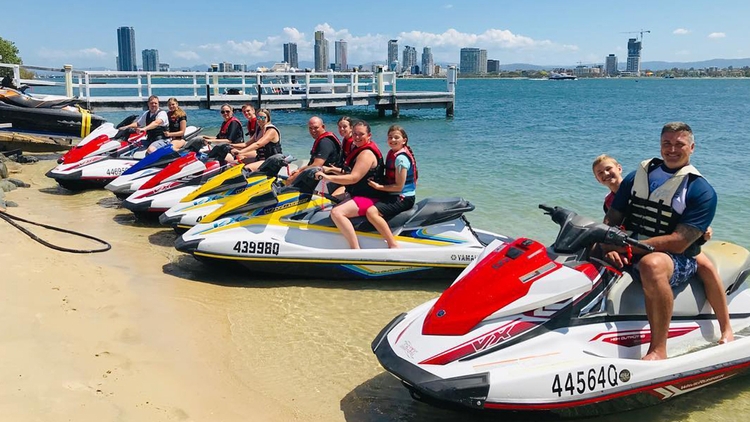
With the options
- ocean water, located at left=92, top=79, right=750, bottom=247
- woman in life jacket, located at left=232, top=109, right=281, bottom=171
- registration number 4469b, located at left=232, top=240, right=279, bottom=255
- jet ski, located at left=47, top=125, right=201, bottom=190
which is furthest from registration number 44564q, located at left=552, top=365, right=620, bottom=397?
jet ski, located at left=47, top=125, right=201, bottom=190

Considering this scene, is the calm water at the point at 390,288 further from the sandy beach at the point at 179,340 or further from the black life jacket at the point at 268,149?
the black life jacket at the point at 268,149

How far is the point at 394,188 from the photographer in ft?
21.4

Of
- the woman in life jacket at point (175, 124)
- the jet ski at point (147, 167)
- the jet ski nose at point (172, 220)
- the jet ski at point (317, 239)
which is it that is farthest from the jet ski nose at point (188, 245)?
the woman in life jacket at point (175, 124)

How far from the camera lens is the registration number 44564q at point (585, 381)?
→ 357cm

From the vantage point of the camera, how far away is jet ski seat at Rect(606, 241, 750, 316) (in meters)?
4.04

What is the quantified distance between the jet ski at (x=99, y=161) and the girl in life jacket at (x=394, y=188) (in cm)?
496

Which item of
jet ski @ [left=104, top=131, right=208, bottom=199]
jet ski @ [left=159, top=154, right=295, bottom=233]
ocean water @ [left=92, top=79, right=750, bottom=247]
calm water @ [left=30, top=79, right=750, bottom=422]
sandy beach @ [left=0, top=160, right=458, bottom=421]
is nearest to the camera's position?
sandy beach @ [left=0, top=160, right=458, bottom=421]

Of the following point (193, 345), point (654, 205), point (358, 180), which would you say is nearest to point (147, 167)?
point (358, 180)

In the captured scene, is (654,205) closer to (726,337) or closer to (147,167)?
(726,337)

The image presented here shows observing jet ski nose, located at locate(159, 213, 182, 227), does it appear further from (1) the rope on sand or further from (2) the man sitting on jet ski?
(2) the man sitting on jet ski

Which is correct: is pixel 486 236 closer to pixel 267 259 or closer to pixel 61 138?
pixel 267 259

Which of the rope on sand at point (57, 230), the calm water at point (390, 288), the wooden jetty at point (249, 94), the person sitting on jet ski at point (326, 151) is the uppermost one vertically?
the wooden jetty at point (249, 94)

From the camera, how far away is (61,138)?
1566 cm

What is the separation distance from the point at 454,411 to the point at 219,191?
5.02 meters
